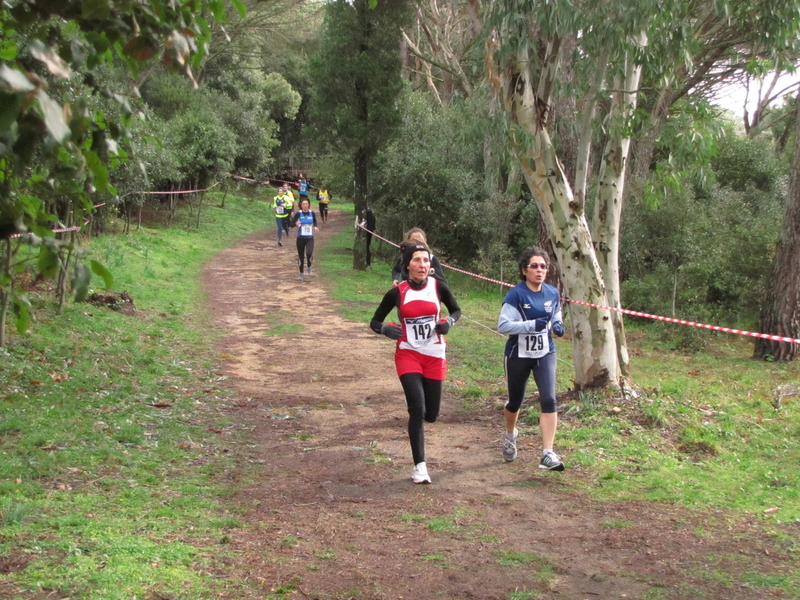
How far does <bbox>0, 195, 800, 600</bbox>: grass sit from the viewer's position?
4.62 meters

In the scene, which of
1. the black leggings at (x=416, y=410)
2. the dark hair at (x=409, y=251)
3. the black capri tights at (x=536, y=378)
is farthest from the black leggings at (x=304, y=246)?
the black leggings at (x=416, y=410)

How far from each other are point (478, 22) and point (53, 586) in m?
9.48

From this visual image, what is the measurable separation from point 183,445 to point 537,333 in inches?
131

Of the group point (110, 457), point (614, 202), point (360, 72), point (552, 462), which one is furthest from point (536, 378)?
point (360, 72)

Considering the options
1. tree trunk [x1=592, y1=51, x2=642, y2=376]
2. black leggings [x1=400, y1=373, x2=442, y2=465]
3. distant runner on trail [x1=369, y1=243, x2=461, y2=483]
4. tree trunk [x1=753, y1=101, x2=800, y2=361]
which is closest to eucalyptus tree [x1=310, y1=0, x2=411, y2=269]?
tree trunk [x1=753, y1=101, x2=800, y2=361]

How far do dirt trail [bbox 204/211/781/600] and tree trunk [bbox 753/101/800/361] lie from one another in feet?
21.2

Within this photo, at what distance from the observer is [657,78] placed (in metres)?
9.72

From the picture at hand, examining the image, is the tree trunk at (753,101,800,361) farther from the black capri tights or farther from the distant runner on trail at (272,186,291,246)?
the distant runner on trail at (272,186,291,246)

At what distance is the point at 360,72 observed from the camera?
19.3 m

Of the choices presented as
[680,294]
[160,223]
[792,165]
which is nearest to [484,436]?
[792,165]

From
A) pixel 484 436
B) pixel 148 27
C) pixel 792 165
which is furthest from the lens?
pixel 792 165

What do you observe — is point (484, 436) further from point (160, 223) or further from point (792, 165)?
point (160, 223)

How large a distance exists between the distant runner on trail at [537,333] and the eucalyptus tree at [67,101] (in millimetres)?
4100

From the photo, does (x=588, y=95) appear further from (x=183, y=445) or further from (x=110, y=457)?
(x=110, y=457)
